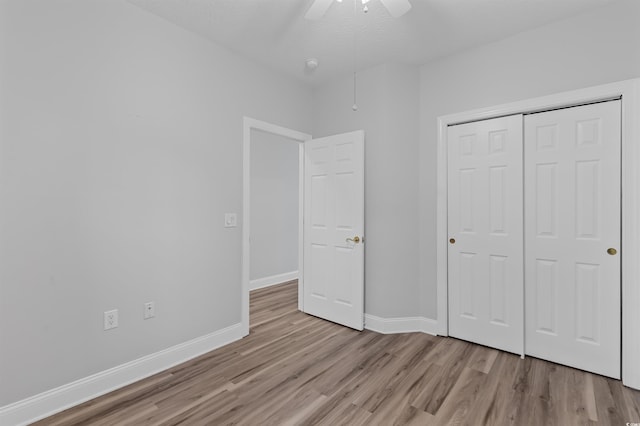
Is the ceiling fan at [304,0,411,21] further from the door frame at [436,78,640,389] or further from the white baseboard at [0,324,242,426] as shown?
the white baseboard at [0,324,242,426]

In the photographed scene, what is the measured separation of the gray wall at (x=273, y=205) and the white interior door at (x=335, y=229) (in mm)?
1533

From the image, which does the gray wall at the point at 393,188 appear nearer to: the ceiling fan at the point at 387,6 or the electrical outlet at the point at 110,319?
the ceiling fan at the point at 387,6

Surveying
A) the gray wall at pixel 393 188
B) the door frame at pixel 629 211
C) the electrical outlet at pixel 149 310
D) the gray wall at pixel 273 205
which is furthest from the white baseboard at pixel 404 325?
the gray wall at pixel 273 205

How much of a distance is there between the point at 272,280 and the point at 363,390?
321 centimetres

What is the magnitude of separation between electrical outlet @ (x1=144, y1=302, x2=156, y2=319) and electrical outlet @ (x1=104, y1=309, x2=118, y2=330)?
200mm

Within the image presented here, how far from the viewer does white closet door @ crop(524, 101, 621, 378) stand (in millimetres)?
2246

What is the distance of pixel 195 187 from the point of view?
262 cm

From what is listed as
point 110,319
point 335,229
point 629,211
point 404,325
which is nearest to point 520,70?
point 629,211

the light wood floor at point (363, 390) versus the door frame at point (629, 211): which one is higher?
the door frame at point (629, 211)

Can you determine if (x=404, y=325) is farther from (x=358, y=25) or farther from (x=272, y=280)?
(x=358, y=25)

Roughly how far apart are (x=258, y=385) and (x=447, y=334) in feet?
6.14

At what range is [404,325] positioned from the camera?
10.2ft

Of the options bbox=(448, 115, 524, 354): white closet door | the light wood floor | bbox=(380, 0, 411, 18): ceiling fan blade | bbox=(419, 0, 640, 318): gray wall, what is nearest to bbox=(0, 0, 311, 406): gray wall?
the light wood floor

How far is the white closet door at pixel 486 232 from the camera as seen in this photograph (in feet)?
8.61
